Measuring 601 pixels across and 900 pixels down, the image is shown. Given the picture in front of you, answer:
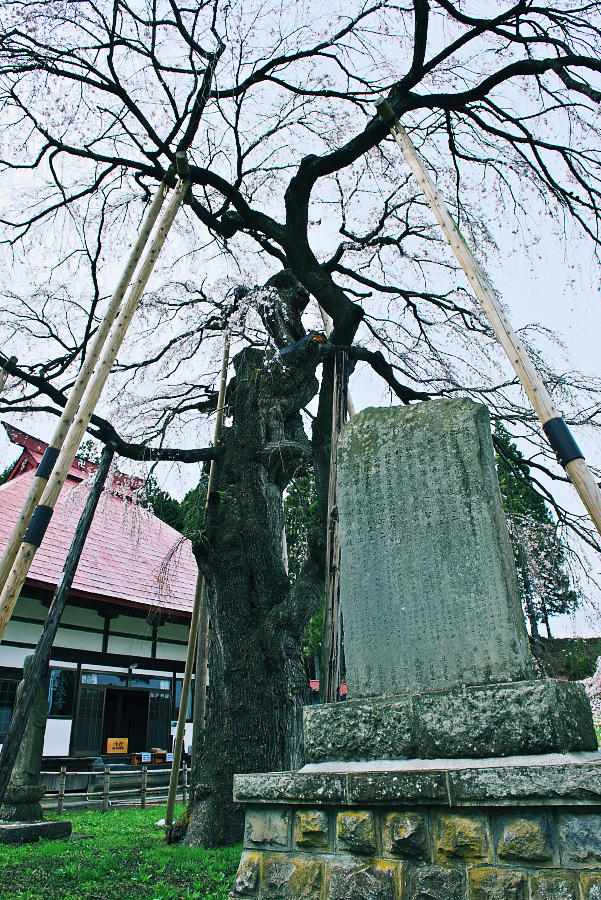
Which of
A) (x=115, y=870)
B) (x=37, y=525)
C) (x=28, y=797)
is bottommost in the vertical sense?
(x=115, y=870)

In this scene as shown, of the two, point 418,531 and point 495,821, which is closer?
point 495,821

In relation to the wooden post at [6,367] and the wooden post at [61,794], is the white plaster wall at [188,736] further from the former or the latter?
the wooden post at [6,367]

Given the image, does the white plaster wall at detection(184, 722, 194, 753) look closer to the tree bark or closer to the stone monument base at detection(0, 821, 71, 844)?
the stone monument base at detection(0, 821, 71, 844)

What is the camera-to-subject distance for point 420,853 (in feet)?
7.16

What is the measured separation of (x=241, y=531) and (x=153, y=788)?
8534 millimetres

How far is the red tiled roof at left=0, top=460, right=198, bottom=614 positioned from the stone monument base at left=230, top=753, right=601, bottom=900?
275 inches

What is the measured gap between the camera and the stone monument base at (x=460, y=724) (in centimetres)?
221

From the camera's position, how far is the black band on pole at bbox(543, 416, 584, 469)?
2776 millimetres

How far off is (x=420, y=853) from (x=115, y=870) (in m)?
4.34

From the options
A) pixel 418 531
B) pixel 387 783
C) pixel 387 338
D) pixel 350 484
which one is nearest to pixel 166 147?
pixel 387 338

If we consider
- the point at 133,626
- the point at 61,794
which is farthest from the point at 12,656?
the point at 133,626

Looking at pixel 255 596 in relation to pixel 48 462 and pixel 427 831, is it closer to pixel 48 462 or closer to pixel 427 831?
pixel 48 462

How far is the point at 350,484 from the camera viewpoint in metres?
3.14

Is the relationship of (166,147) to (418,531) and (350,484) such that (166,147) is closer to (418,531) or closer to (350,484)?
(350,484)
